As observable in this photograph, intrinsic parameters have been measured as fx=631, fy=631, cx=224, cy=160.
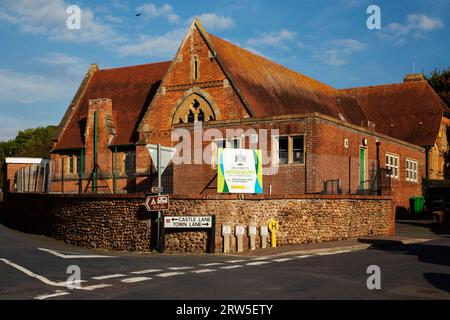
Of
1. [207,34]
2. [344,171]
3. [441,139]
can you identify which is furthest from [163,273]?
[441,139]

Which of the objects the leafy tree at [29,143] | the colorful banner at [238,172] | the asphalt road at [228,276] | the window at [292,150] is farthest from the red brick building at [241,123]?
the leafy tree at [29,143]

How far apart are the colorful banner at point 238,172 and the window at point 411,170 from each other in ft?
69.6

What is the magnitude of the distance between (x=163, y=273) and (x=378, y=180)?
20983mm

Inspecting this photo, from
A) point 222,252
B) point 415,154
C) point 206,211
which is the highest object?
point 415,154

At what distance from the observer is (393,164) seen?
4038 cm

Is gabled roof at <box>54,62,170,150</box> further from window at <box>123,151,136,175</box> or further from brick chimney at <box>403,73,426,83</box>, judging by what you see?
brick chimney at <box>403,73,426,83</box>

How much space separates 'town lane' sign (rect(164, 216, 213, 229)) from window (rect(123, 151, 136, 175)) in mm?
23303

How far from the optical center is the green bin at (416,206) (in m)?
43.5

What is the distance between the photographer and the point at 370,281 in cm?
1348

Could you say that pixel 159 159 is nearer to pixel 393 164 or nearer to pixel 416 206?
pixel 393 164

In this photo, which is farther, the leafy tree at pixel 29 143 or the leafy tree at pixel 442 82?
the leafy tree at pixel 29 143

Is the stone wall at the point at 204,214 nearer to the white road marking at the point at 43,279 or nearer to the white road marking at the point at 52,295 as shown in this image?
the white road marking at the point at 43,279

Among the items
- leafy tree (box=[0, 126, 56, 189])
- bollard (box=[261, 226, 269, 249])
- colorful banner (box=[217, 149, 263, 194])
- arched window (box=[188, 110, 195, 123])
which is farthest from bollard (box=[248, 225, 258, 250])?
leafy tree (box=[0, 126, 56, 189])

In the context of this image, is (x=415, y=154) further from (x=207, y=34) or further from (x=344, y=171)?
(x=207, y=34)
